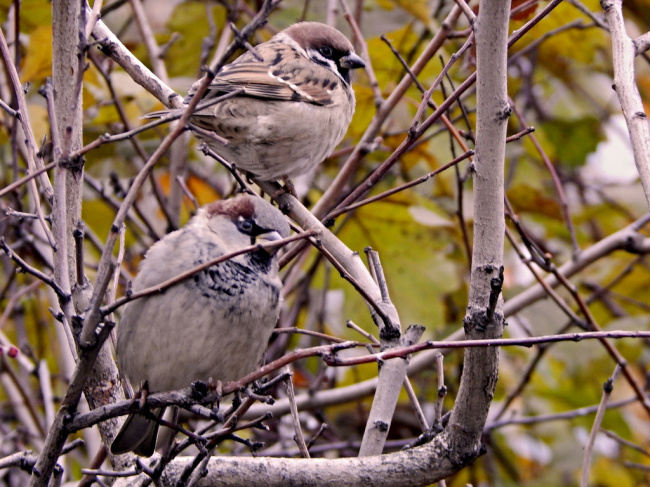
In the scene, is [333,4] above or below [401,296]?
above

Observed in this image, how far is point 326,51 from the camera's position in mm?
3561

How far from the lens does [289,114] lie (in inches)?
123

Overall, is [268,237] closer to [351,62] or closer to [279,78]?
[279,78]

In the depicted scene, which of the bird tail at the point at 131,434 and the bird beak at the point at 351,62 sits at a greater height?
the bird beak at the point at 351,62


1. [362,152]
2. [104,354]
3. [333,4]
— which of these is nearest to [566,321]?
[362,152]

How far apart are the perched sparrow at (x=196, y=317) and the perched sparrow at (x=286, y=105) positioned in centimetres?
77

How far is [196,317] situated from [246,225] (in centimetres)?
37

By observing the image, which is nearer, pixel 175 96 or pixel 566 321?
pixel 175 96

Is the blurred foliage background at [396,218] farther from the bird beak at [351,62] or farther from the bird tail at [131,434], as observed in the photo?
the bird tail at [131,434]

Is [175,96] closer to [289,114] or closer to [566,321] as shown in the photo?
[289,114]

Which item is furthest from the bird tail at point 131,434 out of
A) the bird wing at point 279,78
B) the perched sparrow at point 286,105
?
the bird wing at point 279,78

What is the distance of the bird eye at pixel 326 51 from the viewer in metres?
3.55

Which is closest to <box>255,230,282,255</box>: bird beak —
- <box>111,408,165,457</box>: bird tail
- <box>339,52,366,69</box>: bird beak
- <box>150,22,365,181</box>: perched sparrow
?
<box>111,408,165,457</box>: bird tail

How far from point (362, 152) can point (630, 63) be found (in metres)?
1.06
